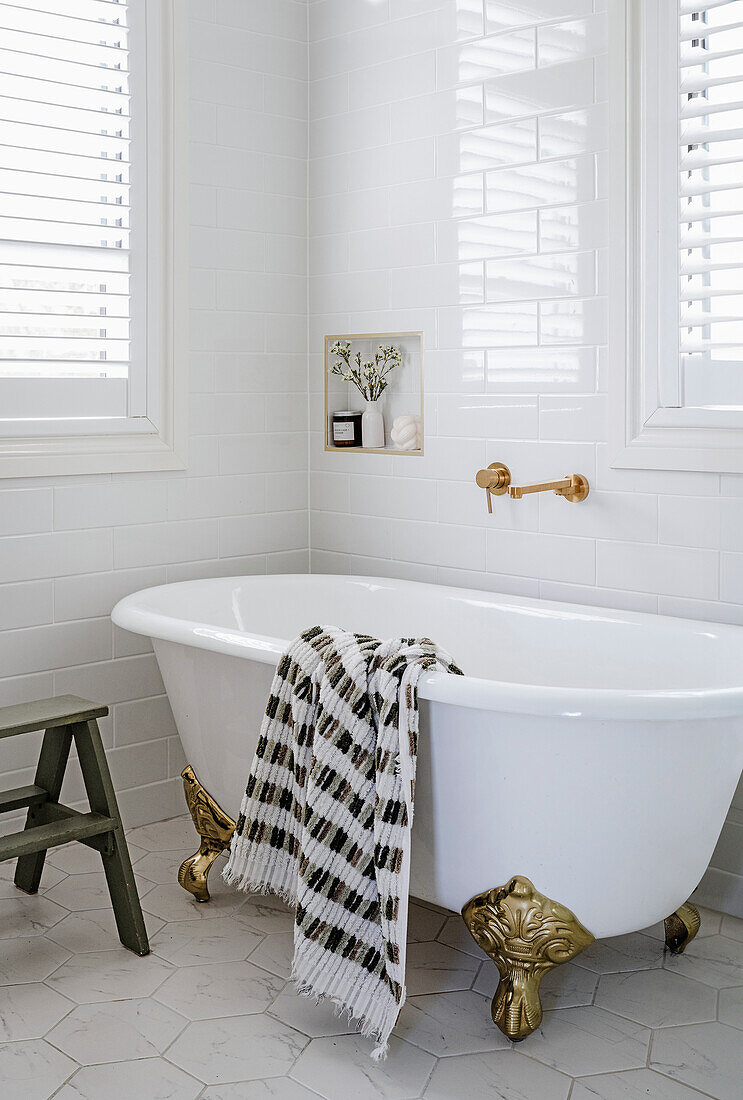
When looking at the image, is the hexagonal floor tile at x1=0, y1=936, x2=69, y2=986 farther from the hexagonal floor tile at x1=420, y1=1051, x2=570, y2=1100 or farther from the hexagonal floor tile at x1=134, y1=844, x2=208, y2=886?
the hexagonal floor tile at x1=420, y1=1051, x2=570, y2=1100

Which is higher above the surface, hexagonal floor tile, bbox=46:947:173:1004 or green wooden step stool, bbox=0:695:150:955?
green wooden step stool, bbox=0:695:150:955

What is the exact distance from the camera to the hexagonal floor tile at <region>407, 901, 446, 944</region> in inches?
100.0

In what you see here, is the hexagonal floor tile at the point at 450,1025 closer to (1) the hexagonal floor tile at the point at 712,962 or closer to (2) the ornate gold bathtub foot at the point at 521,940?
(2) the ornate gold bathtub foot at the point at 521,940

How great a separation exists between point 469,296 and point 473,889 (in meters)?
1.73

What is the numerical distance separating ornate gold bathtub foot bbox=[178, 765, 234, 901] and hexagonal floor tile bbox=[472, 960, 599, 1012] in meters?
0.72

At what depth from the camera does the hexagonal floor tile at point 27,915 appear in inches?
101

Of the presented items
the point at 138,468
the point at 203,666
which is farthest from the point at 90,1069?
the point at 138,468

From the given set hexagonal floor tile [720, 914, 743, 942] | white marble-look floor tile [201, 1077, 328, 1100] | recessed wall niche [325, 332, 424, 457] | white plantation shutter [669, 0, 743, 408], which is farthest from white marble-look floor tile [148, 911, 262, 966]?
white plantation shutter [669, 0, 743, 408]

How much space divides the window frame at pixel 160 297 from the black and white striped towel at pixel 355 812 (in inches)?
46.2

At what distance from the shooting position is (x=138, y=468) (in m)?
3.19

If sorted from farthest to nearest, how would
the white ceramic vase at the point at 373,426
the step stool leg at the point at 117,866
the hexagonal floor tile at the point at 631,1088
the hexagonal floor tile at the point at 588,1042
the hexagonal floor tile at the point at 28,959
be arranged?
the white ceramic vase at the point at 373,426 < the step stool leg at the point at 117,866 < the hexagonal floor tile at the point at 28,959 < the hexagonal floor tile at the point at 588,1042 < the hexagonal floor tile at the point at 631,1088

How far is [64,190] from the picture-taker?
2959 millimetres

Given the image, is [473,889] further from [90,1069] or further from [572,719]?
[90,1069]

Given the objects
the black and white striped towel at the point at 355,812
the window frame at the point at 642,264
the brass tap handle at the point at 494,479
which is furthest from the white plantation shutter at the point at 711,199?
the black and white striped towel at the point at 355,812
